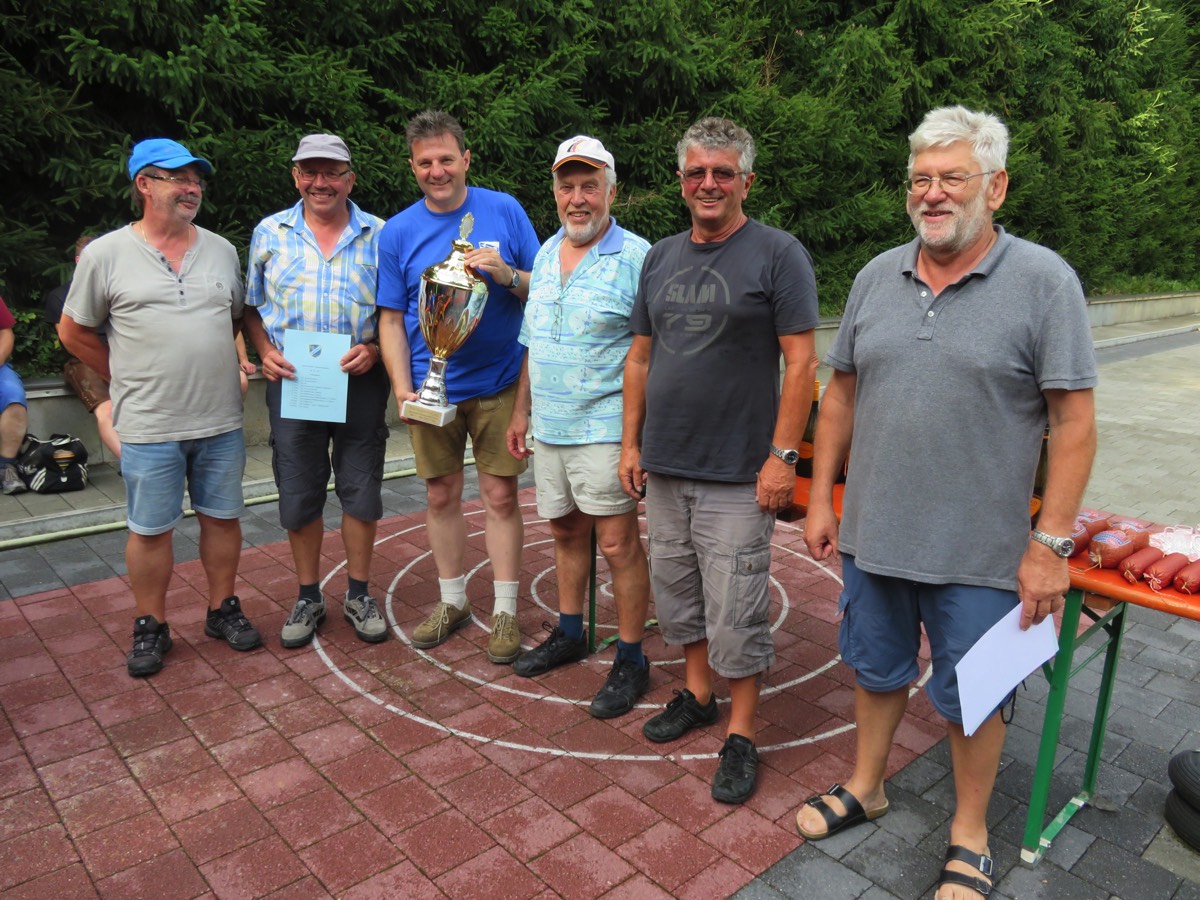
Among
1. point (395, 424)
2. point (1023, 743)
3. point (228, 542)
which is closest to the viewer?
point (1023, 743)

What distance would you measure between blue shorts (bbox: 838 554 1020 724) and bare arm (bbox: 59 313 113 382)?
313cm

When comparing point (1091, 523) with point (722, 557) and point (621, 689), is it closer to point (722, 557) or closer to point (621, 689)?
point (722, 557)

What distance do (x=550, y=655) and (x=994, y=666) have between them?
1989 millimetres

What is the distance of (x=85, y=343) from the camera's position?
3.78m

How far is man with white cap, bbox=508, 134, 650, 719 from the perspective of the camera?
3.41m

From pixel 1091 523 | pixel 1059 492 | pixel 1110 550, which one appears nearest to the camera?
pixel 1059 492

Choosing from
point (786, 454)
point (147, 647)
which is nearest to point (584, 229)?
point (786, 454)

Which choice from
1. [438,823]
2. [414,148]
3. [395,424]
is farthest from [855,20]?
[438,823]

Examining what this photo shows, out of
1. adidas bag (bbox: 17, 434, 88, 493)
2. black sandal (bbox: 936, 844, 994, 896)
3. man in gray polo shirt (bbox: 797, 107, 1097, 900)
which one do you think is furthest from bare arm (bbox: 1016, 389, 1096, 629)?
adidas bag (bbox: 17, 434, 88, 493)

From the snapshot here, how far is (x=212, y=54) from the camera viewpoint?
6.84m

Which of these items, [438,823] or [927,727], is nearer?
[438,823]

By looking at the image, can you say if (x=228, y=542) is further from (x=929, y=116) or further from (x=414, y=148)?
(x=929, y=116)

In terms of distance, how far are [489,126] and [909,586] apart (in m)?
6.74

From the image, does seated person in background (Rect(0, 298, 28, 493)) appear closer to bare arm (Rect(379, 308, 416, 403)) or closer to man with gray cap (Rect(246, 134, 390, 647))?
man with gray cap (Rect(246, 134, 390, 647))
